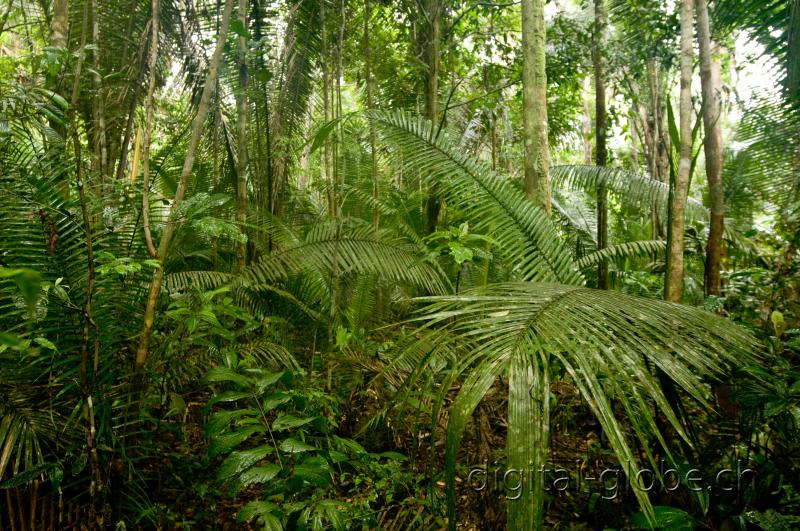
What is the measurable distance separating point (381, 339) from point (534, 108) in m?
1.89

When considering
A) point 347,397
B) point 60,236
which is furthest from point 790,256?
point 60,236

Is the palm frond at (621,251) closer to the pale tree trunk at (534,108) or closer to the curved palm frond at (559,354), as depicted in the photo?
the pale tree trunk at (534,108)

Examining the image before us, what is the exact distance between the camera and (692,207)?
18.4ft

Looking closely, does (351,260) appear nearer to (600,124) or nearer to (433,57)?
(433,57)

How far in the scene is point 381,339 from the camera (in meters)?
3.86

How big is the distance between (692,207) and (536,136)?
10.6ft

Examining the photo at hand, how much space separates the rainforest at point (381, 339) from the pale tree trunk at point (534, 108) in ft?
0.05

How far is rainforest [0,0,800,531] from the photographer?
1.62 m

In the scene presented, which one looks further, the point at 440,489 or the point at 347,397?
the point at 347,397

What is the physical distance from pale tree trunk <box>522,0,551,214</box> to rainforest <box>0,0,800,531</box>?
2 cm

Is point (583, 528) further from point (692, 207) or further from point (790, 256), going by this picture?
point (692, 207)

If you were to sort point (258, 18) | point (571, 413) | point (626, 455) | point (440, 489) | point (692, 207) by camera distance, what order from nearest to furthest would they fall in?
point (626, 455), point (440, 489), point (571, 413), point (258, 18), point (692, 207)

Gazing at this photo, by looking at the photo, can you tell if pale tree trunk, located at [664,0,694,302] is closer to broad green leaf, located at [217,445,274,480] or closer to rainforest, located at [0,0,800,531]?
rainforest, located at [0,0,800,531]

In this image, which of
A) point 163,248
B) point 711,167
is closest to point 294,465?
point 163,248
